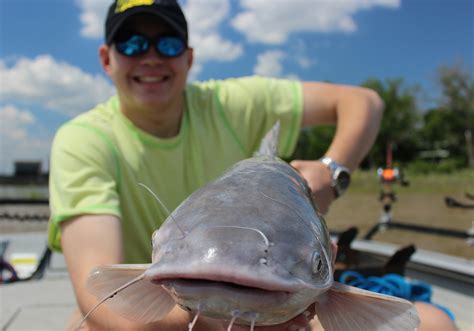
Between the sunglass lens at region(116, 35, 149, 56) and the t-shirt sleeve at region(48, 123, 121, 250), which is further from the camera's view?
the sunglass lens at region(116, 35, 149, 56)

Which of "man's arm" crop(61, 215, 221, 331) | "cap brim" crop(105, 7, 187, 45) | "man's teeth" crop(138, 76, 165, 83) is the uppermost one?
"cap brim" crop(105, 7, 187, 45)

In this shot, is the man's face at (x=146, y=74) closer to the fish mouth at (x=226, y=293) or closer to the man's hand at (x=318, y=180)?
the man's hand at (x=318, y=180)

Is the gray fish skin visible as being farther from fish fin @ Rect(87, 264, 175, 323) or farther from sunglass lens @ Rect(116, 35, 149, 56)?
sunglass lens @ Rect(116, 35, 149, 56)

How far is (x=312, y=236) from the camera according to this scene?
1012 millimetres

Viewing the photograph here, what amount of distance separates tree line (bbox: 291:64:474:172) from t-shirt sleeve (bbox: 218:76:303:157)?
4506cm

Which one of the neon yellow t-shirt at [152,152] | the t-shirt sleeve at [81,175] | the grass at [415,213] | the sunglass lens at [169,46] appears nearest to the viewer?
the t-shirt sleeve at [81,175]

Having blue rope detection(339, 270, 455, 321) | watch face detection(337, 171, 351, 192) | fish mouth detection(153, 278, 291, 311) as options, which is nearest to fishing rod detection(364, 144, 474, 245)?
blue rope detection(339, 270, 455, 321)

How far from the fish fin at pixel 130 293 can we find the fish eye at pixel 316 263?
16.3 inches

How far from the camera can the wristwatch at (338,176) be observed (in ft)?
7.05

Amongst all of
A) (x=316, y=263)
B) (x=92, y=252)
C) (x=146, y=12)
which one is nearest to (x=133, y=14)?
(x=146, y=12)

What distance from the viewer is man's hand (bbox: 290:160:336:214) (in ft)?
6.31

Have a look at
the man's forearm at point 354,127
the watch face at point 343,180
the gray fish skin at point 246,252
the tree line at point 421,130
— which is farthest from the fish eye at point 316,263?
the tree line at point 421,130

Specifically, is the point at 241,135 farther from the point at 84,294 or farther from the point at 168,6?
the point at 84,294

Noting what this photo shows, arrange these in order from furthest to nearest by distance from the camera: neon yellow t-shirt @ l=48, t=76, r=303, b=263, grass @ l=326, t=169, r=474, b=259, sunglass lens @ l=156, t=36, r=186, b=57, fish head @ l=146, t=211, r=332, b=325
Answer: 1. grass @ l=326, t=169, r=474, b=259
2. sunglass lens @ l=156, t=36, r=186, b=57
3. neon yellow t-shirt @ l=48, t=76, r=303, b=263
4. fish head @ l=146, t=211, r=332, b=325
